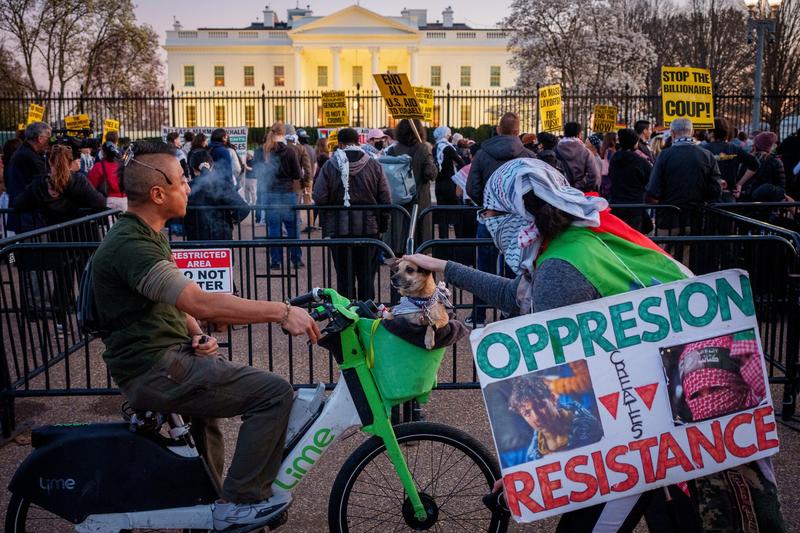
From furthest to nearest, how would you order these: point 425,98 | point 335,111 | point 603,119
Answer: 1. point 603,119
2. point 425,98
3. point 335,111

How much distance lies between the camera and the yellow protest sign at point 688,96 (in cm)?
1090

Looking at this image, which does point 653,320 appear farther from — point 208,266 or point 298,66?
point 298,66

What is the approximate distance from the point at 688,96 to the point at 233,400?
957 cm

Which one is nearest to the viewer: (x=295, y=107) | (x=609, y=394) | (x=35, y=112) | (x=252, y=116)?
(x=609, y=394)

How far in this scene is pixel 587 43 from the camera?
4247 centimetres

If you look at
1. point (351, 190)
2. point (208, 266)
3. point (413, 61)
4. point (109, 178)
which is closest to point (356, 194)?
point (351, 190)

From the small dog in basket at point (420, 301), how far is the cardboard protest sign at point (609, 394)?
497 mm

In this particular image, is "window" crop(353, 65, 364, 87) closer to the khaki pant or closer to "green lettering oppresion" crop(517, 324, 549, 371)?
the khaki pant

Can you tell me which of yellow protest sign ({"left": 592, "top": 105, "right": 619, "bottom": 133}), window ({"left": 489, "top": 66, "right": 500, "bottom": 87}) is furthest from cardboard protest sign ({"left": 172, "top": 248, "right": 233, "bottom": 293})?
window ({"left": 489, "top": 66, "right": 500, "bottom": 87})

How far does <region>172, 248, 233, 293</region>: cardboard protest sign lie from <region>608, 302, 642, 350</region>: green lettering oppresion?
313 centimetres

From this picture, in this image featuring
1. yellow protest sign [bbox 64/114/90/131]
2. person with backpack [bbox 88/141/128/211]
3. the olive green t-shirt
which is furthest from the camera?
yellow protest sign [bbox 64/114/90/131]

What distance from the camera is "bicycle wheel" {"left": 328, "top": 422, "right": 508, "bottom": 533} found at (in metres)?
3.31

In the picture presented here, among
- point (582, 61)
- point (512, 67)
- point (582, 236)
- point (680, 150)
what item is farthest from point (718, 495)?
point (512, 67)

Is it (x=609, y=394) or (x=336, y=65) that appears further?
(x=336, y=65)
